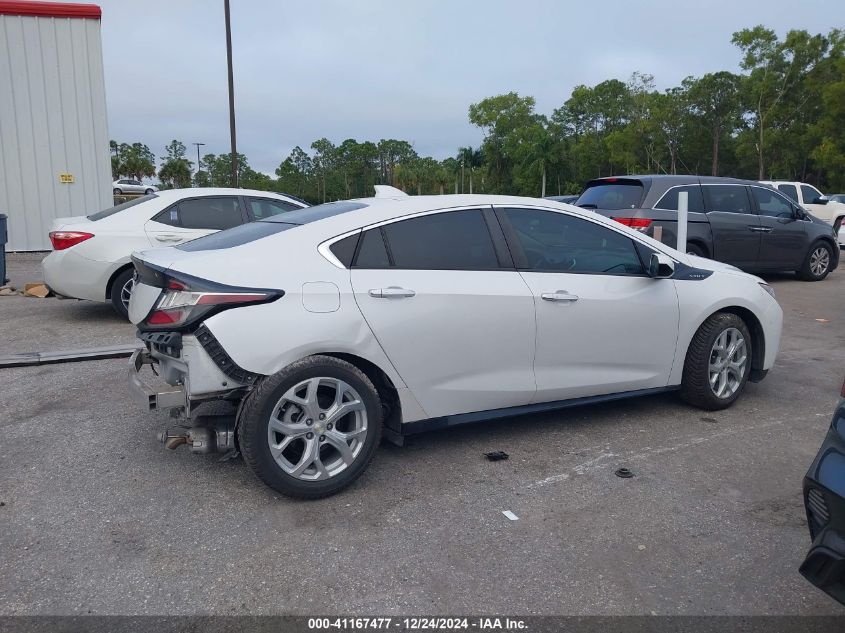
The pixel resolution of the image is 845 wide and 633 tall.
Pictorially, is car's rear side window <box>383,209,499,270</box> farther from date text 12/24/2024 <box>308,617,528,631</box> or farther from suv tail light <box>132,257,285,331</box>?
date text 12/24/2024 <box>308,617,528,631</box>

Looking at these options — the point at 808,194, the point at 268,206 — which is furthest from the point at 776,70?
the point at 268,206

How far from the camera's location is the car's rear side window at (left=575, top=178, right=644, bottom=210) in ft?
33.7

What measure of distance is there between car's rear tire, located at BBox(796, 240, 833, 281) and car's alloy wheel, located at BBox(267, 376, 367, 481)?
10888 millimetres

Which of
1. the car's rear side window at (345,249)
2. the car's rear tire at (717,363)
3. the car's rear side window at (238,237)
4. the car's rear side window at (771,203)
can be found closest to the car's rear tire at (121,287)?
the car's rear side window at (238,237)

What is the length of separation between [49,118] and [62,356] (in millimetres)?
11120

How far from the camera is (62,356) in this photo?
6520 mm

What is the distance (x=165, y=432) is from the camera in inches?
158

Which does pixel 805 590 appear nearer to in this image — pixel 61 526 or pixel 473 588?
pixel 473 588

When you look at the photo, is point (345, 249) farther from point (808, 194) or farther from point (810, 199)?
point (808, 194)

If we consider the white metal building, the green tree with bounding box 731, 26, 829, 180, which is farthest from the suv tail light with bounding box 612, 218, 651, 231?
the green tree with bounding box 731, 26, 829, 180

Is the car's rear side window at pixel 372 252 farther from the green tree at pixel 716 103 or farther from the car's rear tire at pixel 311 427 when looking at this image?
the green tree at pixel 716 103

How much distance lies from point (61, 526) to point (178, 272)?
1.32m

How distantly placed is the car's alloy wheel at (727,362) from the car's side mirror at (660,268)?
673mm

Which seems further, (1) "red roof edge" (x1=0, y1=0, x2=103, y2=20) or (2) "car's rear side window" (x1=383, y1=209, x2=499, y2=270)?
(1) "red roof edge" (x1=0, y1=0, x2=103, y2=20)
